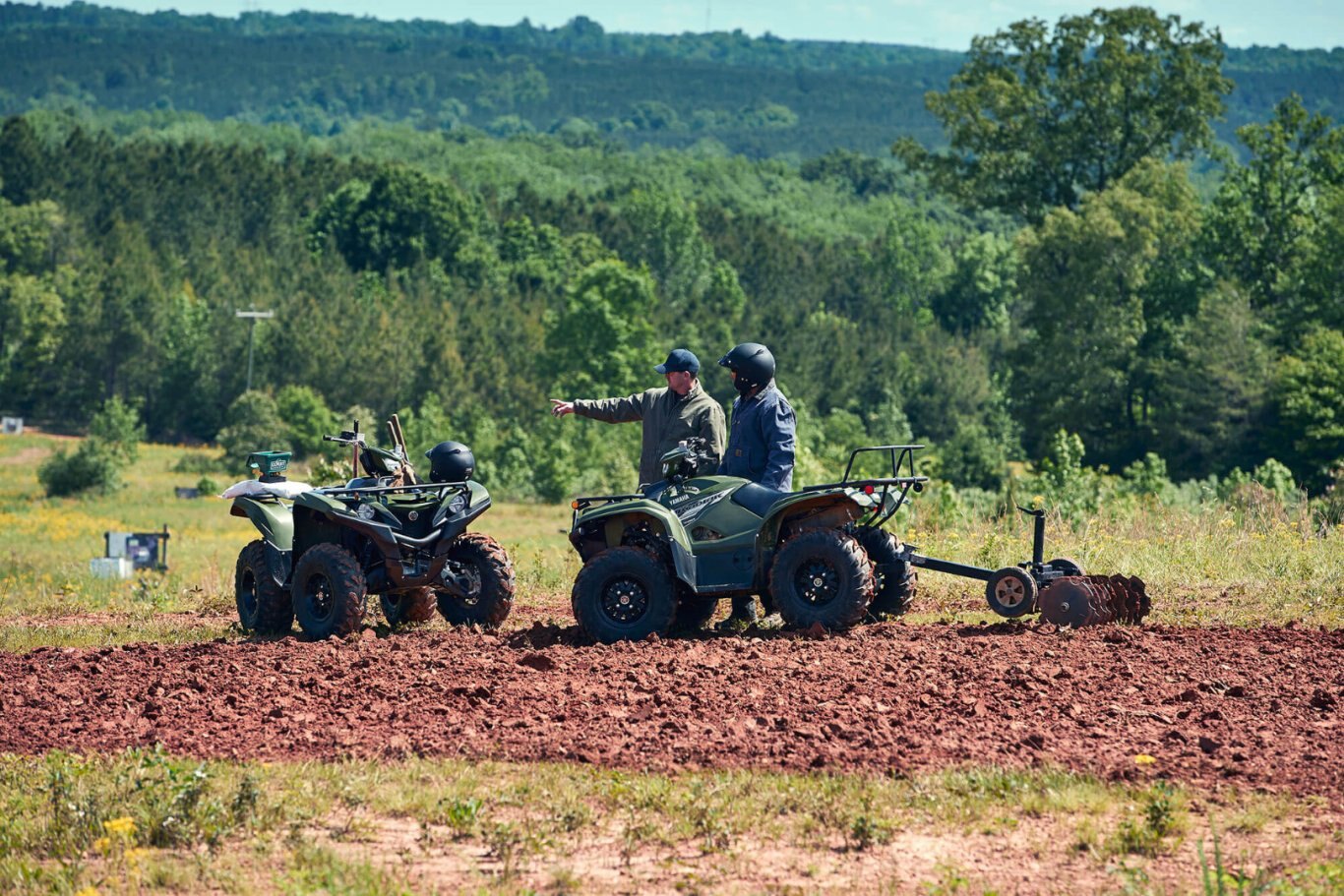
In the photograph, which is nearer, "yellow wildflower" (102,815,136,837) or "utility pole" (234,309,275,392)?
"yellow wildflower" (102,815,136,837)

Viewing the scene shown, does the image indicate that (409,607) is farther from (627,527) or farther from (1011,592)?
(1011,592)

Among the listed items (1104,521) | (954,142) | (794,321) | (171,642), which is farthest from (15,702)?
(794,321)

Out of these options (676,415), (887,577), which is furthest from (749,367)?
(887,577)

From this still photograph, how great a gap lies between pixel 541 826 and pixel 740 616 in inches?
216

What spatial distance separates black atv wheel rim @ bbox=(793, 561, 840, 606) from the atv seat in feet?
1.58

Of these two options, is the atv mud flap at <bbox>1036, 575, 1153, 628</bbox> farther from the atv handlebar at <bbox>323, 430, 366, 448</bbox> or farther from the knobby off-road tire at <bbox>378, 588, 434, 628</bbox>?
the atv handlebar at <bbox>323, 430, 366, 448</bbox>

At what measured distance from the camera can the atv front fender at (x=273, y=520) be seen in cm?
1345

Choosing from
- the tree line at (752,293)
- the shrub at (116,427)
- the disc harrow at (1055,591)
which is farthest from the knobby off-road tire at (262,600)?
the shrub at (116,427)

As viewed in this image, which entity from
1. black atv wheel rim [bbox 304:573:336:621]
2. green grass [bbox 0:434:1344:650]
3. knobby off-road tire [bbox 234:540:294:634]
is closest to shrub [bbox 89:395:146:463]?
green grass [bbox 0:434:1344:650]

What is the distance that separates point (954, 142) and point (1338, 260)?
11.9 m

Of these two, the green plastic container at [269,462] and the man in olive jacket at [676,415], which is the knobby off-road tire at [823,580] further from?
the green plastic container at [269,462]

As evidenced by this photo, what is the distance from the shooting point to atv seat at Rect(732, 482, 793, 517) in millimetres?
12609

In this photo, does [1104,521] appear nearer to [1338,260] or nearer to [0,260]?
[1338,260]

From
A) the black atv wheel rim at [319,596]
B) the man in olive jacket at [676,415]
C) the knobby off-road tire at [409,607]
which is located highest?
the man in olive jacket at [676,415]
